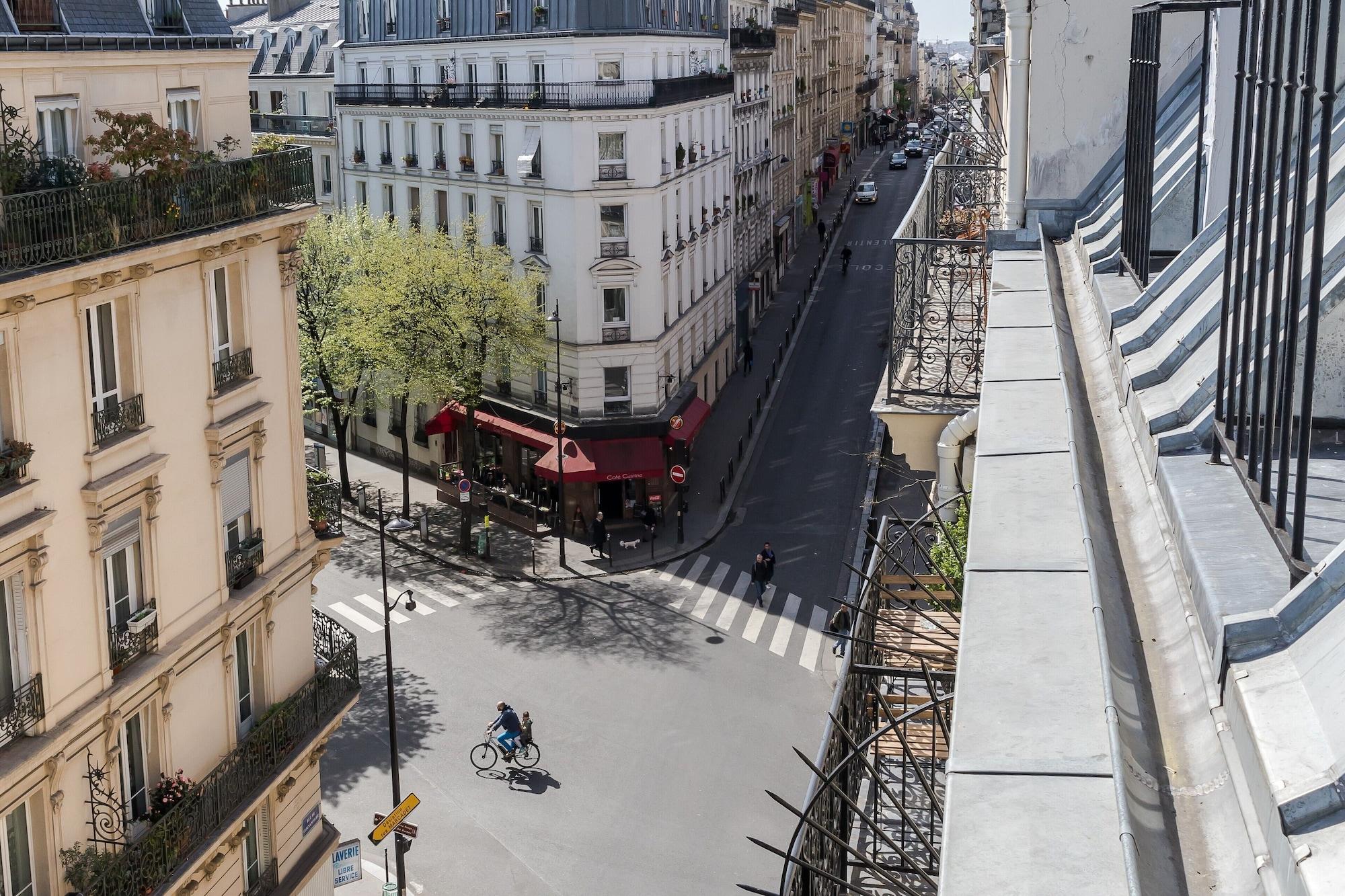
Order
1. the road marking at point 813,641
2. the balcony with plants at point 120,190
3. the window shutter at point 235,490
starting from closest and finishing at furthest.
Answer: the balcony with plants at point 120,190, the window shutter at point 235,490, the road marking at point 813,641

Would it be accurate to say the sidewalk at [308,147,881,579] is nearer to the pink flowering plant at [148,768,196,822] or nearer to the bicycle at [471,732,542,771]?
the bicycle at [471,732,542,771]

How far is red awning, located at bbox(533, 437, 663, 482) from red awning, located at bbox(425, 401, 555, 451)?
693 mm

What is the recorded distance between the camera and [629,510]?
46.4 m

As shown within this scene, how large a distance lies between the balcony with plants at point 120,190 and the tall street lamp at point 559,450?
71.6ft

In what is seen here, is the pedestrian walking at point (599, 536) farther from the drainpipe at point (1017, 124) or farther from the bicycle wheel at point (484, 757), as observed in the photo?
the drainpipe at point (1017, 124)

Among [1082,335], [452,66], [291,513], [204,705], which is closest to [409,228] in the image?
[452,66]

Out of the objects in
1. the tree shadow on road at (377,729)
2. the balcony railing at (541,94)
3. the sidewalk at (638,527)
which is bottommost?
the tree shadow on road at (377,729)

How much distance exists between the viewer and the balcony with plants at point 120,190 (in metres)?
15.2

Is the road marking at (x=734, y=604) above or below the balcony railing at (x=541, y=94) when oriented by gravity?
below

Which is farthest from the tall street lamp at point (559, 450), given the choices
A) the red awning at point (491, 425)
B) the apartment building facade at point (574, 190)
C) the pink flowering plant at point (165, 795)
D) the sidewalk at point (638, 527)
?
the pink flowering plant at point (165, 795)

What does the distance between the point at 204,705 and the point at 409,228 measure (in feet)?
98.5

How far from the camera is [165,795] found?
59.1 ft

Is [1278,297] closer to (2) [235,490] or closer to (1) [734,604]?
(2) [235,490]

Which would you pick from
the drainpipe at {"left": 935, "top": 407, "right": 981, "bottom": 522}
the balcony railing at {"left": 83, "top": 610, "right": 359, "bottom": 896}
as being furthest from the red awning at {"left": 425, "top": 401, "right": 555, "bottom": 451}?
the drainpipe at {"left": 935, "top": 407, "right": 981, "bottom": 522}
